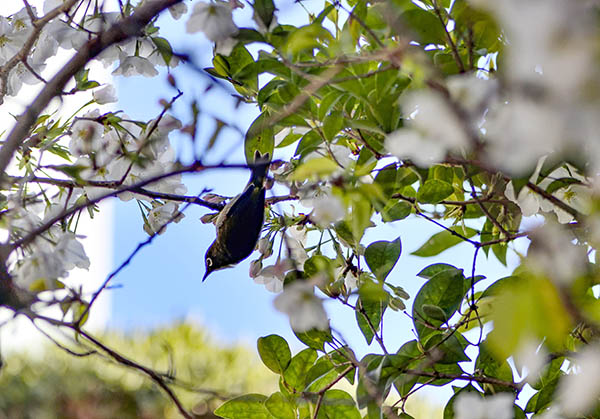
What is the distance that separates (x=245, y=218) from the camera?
1.50ft

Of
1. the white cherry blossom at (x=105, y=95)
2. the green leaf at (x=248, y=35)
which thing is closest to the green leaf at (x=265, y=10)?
the green leaf at (x=248, y=35)

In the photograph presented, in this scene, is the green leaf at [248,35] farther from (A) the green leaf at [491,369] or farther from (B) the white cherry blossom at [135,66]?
(A) the green leaf at [491,369]

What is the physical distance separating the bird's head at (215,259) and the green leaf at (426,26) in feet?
0.70

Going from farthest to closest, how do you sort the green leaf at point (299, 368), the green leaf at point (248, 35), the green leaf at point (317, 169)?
1. the green leaf at point (299, 368)
2. the green leaf at point (248, 35)
3. the green leaf at point (317, 169)

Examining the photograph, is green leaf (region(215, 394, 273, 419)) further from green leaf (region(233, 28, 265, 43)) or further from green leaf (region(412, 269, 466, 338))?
green leaf (region(233, 28, 265, 43))

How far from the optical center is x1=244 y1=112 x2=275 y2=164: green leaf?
0.50 meters

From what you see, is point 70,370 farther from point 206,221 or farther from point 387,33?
point 387,33

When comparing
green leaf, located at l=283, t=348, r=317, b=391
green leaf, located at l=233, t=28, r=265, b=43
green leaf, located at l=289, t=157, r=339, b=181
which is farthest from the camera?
green leaf, located at l=283, t=348, r=317, b=391

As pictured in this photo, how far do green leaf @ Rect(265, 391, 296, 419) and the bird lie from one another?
110mm

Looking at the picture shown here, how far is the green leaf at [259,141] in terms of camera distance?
497 mm

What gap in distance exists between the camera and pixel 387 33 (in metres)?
0.38

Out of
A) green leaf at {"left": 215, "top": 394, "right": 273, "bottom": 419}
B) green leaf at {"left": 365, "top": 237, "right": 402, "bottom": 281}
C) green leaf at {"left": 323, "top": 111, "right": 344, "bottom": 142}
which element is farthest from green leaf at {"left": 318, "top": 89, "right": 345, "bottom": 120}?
green leaf at {"left": 215, "top": 394, "right": 273, "bottom": 419}

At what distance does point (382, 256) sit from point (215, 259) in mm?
137

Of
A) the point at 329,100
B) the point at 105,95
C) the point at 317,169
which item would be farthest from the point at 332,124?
the point at 105,95
